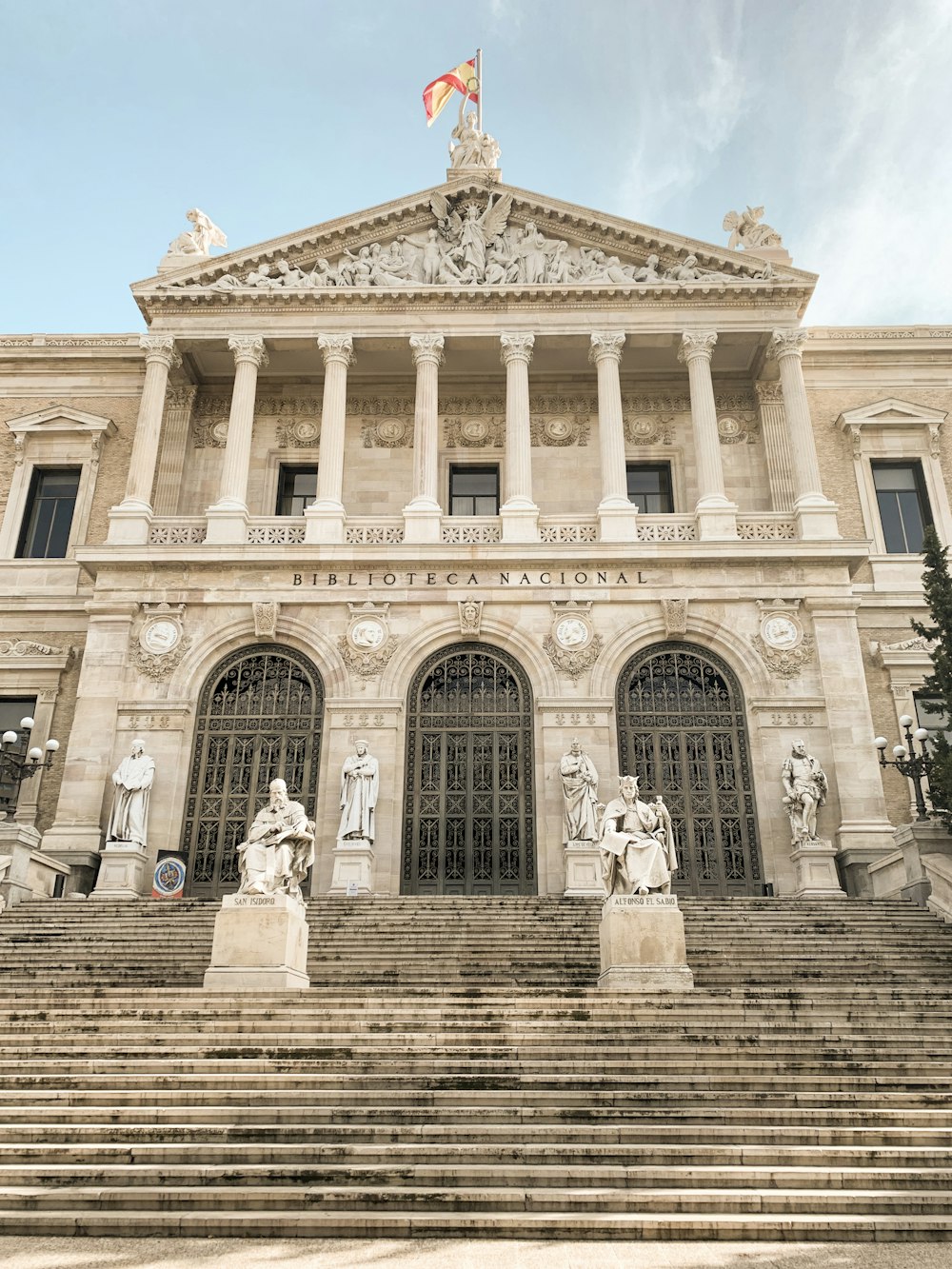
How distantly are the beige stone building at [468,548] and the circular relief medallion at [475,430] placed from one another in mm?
94

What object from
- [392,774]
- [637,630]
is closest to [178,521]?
[392,774]

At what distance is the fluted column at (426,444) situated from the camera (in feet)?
77.6

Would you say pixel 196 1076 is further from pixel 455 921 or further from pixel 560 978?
pixel 455 921

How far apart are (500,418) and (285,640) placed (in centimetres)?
812

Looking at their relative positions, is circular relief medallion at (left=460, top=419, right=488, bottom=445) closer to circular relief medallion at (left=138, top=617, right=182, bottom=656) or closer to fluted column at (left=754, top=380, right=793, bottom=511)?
fluted column at (left=754, top=380, right=793, bottom=511)

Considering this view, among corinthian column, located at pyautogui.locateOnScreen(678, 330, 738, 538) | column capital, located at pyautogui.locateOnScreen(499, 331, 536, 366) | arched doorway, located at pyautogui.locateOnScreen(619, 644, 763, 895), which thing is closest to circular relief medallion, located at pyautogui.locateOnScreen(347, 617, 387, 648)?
arched doorway, located at pyautogui.locateOnScreen(619, 644, 763, 895)

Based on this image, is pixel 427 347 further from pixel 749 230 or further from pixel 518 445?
pixel 749 230

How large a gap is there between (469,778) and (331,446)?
810 centimetres

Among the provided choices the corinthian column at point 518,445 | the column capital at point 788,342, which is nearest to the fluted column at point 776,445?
the column capital at point 788,342

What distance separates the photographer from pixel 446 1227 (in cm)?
714

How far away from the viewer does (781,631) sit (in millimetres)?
22688

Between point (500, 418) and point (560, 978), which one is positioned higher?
point (500, 418)

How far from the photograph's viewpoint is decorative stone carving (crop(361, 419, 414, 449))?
88.0 ft

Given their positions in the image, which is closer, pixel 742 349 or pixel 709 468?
pixel 709 468
